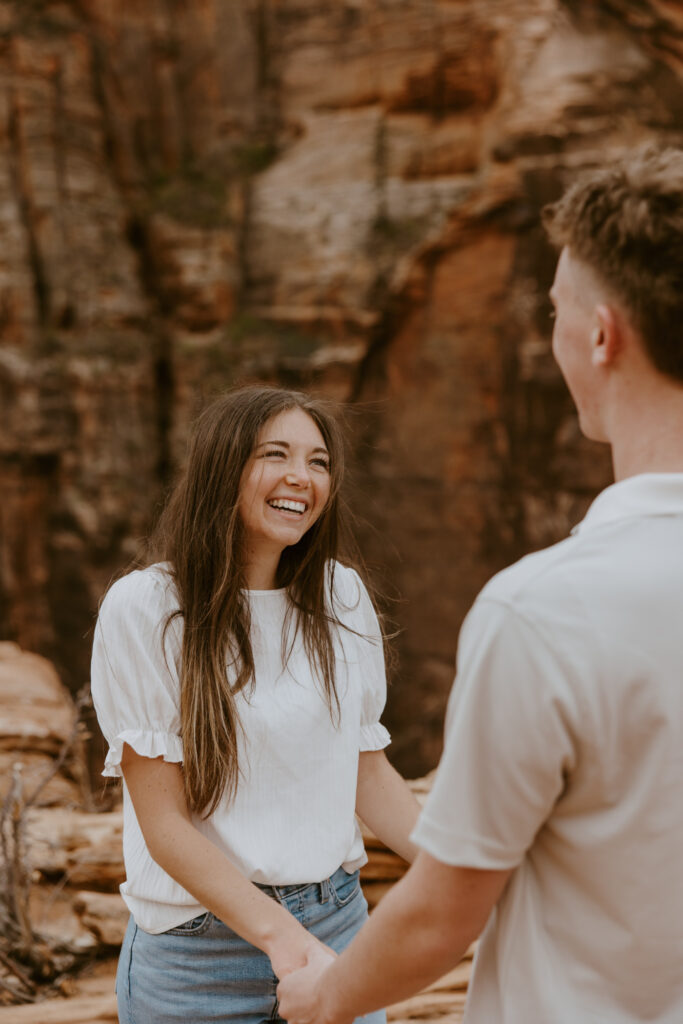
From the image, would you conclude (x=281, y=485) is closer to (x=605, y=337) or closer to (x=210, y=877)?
(x=210, y=877)

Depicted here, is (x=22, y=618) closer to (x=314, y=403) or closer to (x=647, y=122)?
(x=647, y=122)

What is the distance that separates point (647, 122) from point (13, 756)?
10.1 metres

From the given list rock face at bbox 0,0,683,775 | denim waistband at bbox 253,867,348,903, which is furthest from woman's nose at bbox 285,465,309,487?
rock face at bbox 0,0,683,775

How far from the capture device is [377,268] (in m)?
11.6

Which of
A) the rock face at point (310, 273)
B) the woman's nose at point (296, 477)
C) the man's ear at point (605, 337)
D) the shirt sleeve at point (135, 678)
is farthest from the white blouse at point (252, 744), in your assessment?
the rock face at point (310, 273)

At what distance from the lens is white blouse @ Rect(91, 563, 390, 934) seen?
1.36 metres

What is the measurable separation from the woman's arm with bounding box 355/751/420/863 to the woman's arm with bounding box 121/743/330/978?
30 centimetres

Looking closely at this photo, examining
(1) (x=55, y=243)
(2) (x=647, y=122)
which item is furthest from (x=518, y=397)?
(1) (x=55, y=243)

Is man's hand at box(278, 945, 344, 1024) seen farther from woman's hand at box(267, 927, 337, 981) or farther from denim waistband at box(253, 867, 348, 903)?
denim waistband at box(253, 867, 348, 903)

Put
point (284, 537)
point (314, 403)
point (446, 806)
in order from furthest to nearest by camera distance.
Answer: point (314, 403) < point (284, 537) < point (446, 806)

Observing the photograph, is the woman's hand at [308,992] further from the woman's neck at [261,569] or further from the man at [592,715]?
the woman's neck at [261,569]

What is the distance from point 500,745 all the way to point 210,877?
0.68 meters

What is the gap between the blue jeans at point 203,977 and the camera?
1358 mm

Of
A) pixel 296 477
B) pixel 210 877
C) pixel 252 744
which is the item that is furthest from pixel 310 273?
pixel 210 877
